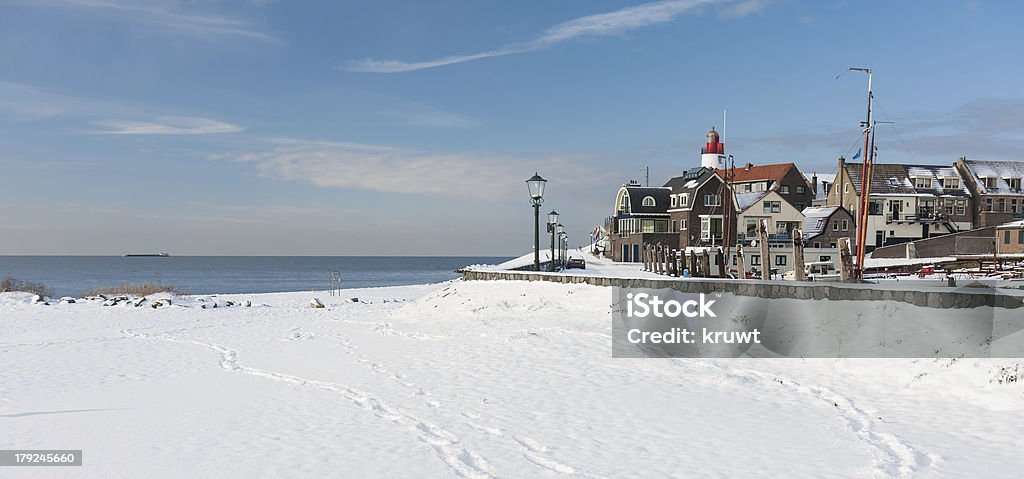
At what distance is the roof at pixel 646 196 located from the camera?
71.1 m

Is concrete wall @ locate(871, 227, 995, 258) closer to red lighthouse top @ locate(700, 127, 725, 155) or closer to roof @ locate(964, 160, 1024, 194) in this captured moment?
roof @ locate(964, 160, 1024, 194)

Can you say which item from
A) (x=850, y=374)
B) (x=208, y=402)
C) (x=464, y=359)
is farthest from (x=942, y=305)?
(x=208, y=402)

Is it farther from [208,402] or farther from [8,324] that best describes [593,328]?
[8,324]

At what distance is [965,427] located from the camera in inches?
431

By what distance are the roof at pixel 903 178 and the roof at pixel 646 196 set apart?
16976mm

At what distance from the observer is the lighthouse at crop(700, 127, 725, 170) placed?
93.8 m

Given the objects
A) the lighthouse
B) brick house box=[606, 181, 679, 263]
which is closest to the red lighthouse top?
the lighthouse

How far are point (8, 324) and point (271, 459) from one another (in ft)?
84.0

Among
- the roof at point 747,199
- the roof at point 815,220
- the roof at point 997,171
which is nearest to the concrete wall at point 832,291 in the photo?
the roof at point 815,220

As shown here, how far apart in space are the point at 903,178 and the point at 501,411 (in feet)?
219

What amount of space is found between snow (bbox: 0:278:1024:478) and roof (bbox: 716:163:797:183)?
57803 mm

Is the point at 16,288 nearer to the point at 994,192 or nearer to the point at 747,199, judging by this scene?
the point at 747,199

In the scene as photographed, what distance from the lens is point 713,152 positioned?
9531cm

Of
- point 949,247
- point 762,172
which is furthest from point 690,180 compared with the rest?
point 949,247
